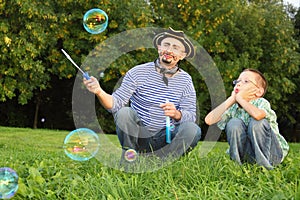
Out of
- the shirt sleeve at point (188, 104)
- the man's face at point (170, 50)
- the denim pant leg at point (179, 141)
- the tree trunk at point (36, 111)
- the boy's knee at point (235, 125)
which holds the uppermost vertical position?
the man's face at point (170, 50)

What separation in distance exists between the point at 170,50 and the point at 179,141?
583 millimetres

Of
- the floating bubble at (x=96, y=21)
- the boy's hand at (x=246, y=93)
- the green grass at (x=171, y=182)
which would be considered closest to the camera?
the green grass at (x=171, y=182)

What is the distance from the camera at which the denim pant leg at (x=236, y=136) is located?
288 cm

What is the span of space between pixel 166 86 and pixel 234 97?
0.47 meters

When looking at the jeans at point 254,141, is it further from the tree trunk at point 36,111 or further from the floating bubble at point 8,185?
the tree trunk at point 36,111

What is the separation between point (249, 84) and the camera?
301cm

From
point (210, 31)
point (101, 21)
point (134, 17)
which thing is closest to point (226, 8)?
point (210, 31)

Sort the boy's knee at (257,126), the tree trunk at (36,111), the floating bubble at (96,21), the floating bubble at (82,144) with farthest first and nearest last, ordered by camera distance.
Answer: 1. the tree trunk at (36,111)
2. the floating bubble at (96,21)
3. the floating bubble at (82,144)
4. the boy's knee at (257,126)

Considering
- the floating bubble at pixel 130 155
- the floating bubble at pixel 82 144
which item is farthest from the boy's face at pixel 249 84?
the floating bubble at pixel 82 144

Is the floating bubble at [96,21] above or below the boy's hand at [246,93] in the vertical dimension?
above

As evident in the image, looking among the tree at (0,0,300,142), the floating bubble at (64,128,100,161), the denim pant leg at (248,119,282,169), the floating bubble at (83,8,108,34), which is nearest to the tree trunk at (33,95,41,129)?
the tree at (0,0,300,142)

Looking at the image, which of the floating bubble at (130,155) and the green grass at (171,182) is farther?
the floating bubble at (130,155)

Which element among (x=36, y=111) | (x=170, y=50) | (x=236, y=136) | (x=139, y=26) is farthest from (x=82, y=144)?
(x=36, y=111)

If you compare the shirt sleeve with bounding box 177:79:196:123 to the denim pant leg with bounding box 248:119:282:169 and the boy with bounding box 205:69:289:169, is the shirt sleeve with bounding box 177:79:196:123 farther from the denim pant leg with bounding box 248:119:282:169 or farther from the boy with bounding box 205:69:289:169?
the denim pant leg with bounding box 248:119:282:169
